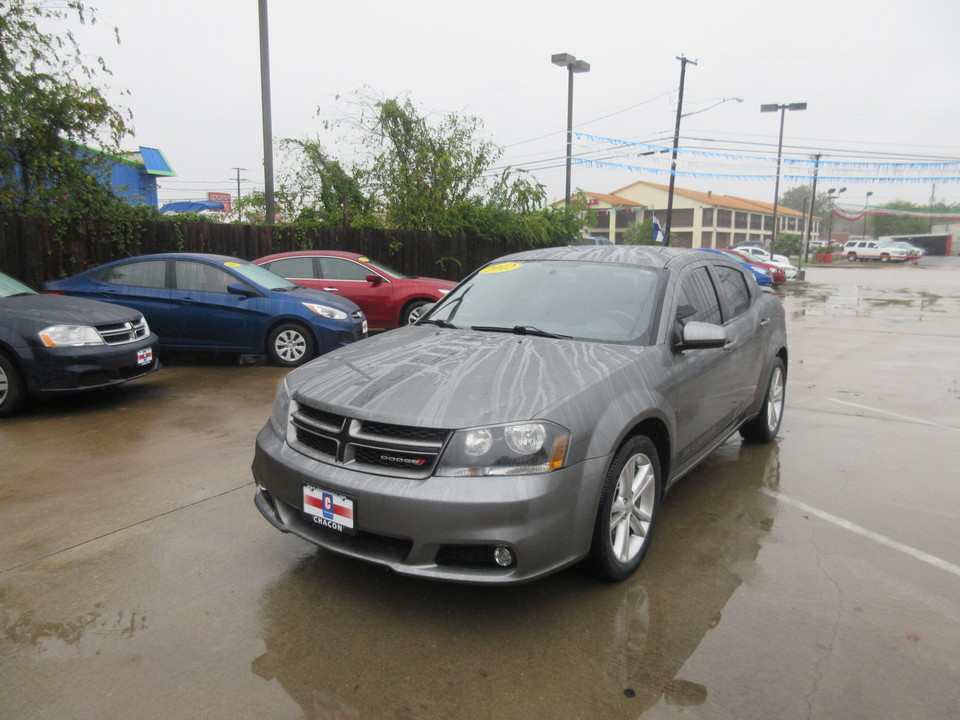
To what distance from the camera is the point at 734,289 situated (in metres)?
5.14

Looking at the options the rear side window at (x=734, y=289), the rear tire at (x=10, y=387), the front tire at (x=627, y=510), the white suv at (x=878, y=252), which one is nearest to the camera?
the front tire at (x=627, y=510)

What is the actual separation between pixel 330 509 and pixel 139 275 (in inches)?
289

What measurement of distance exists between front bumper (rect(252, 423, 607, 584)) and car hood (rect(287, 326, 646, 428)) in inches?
10.2

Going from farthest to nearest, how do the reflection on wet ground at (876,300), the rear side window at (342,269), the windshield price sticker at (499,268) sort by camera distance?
the reflection on wet ground at (876,300) → the rear side window at (342,269) → the windshield price sticker at (499,268)

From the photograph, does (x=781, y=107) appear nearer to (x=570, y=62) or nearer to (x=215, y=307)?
(x=570, y=62)

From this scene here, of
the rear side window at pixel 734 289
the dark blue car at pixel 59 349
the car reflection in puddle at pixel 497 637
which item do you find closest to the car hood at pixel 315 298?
the dark blue car at pixel 59 349

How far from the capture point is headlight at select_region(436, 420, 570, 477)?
9.17 feet

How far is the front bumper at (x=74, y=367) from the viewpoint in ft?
20.4

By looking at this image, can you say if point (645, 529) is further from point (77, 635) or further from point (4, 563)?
point (4, 563)

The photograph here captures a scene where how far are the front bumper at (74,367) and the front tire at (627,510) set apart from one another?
5.18 metres

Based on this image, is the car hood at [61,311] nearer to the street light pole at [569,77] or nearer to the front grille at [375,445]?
the front grille at [375,445]

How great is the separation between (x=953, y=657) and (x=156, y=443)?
5276 millimetres

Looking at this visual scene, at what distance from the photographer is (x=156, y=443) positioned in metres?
5.63

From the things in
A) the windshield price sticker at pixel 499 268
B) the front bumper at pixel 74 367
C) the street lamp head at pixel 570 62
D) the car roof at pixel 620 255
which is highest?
the street lamp head at pixel 570 62
